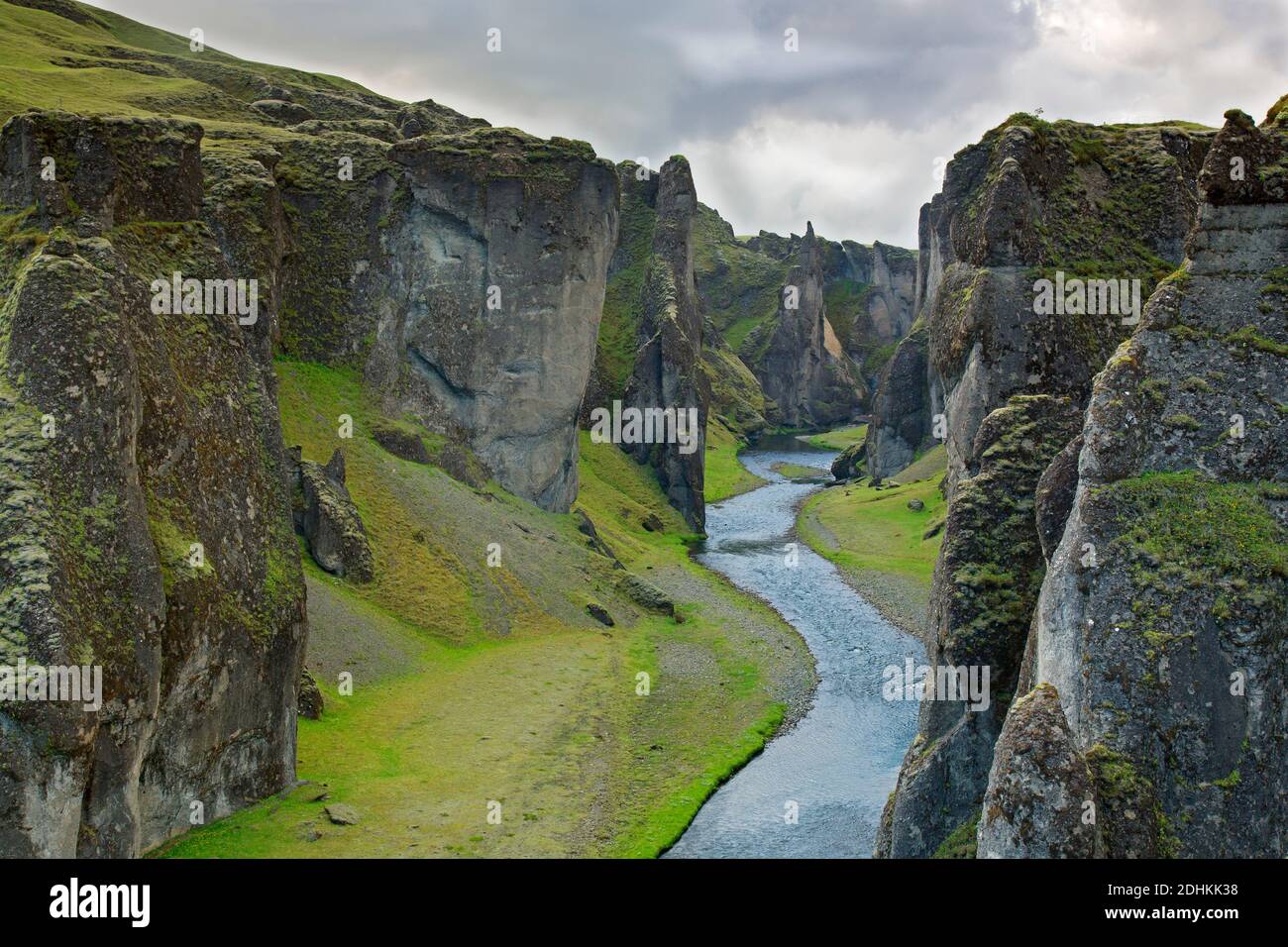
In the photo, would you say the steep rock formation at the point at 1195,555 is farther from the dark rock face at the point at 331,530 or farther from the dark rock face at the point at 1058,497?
the dark rock face at the point at 331,530

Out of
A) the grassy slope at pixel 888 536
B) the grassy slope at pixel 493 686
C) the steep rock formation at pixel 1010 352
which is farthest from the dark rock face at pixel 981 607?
the grassy slope at pixel 888 536

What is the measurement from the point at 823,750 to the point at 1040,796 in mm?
29453

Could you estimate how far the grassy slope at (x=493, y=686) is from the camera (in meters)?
37.0

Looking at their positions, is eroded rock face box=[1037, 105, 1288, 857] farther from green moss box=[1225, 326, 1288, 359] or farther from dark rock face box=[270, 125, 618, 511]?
dark rock face box=[270, 125, 618, 511]

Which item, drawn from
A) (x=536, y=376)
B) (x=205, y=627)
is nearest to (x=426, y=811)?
(x=205, y=627)

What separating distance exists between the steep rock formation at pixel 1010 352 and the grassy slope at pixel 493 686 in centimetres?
1414

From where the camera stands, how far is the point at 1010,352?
32531mm

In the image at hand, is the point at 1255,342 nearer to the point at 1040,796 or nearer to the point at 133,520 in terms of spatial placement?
the point at 1040,796

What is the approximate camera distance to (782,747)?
159ft

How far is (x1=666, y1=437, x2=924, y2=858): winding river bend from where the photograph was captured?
38500 mm

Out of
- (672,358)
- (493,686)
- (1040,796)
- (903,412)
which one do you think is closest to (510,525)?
(493,686)

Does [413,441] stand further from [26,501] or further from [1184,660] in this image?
[1184,660]

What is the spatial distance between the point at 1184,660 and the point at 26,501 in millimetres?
25254
